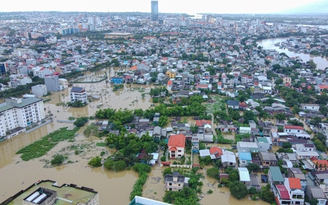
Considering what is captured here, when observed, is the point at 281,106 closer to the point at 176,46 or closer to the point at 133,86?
the point at 133,86

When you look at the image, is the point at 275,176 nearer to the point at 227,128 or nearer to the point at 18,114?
the point at 227,128

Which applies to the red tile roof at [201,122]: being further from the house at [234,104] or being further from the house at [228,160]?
the house at [228,160]

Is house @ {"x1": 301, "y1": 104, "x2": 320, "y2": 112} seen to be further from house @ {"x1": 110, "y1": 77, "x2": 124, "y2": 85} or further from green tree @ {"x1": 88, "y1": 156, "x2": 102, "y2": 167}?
house @ {"x1": 110, "y1": 77, "x2": 124, "y2": 85}

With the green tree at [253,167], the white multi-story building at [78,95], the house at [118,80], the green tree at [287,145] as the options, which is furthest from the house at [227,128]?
the house at [118,80]

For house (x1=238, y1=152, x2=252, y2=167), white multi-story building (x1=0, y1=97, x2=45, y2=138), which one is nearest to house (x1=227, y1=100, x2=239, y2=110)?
house (x1=238, y1=152, x2=252, y2=167)

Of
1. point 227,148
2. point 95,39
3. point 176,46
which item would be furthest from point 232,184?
point 95,39

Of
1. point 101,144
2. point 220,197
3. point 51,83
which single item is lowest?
point 220,197

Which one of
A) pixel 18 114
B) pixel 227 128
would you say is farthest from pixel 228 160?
pixel 18 114
